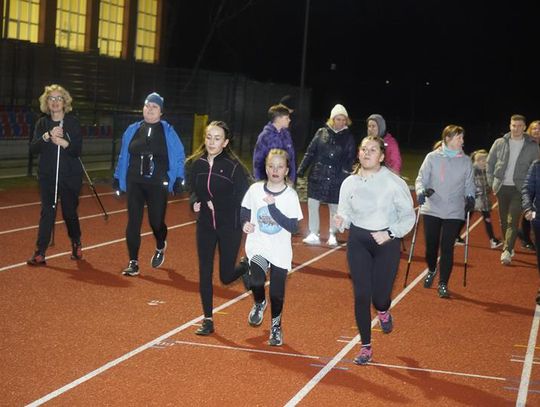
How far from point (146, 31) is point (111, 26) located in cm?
260

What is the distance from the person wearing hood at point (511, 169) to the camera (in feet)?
44.4

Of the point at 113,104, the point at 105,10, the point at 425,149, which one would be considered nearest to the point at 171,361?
the point at 113,104

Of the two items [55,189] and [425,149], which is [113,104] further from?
[425,149]

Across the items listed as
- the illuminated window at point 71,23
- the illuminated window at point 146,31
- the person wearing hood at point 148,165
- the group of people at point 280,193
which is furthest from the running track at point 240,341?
the illuminated window at point 146,31

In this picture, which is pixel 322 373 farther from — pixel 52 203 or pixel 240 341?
pixel 52 203


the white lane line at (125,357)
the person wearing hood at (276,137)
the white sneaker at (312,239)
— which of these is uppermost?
the person wearing hood at (276,137)

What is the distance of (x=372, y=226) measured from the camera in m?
7.67

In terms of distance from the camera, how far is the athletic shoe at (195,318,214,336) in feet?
27.6

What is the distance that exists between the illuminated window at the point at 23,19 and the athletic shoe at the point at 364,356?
3057 cm

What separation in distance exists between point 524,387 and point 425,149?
45.3 metres

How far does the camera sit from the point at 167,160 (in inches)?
429

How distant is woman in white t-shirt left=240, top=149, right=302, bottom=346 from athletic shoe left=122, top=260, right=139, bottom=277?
3.16 m

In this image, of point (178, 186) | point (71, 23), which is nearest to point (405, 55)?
point (71, 23)

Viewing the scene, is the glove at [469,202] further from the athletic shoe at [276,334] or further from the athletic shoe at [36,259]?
the athletic shoe at [36,259]
